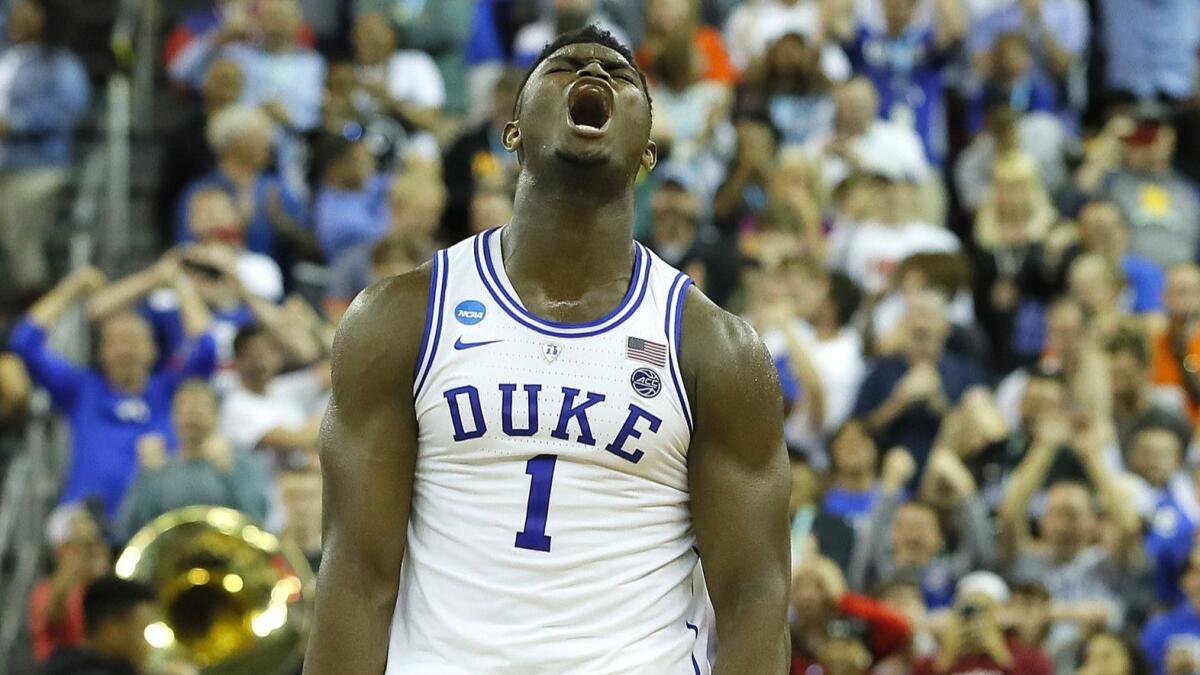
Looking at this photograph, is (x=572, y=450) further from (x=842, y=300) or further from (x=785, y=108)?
(x=785, y=108)

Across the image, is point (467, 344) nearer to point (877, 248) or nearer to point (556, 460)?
point (556, 460)

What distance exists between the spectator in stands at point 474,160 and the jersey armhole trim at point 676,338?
7.60 metres

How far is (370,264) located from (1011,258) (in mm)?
3756

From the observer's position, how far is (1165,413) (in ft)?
35.3

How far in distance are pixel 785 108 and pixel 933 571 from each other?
14.1 feet

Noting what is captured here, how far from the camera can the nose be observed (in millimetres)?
4395

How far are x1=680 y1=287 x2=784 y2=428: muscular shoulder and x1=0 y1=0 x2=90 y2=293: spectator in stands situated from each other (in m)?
8.49

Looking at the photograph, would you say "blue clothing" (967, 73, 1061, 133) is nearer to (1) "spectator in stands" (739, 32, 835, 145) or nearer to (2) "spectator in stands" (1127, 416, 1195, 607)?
(1) "spectator in stands" (739, 32, 835, 145)

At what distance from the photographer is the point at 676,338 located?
14.3ft

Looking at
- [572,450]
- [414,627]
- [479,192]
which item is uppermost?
[572,450]

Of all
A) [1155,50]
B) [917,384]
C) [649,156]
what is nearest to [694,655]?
[649,156]

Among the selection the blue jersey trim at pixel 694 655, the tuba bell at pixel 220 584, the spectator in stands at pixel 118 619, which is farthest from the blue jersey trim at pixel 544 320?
the tuba bell at pixel 220 584

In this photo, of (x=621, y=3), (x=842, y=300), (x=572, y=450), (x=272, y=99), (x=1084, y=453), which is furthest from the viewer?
(x=621, y=3)

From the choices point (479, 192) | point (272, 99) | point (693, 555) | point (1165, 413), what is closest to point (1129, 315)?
point (1165, 413)
